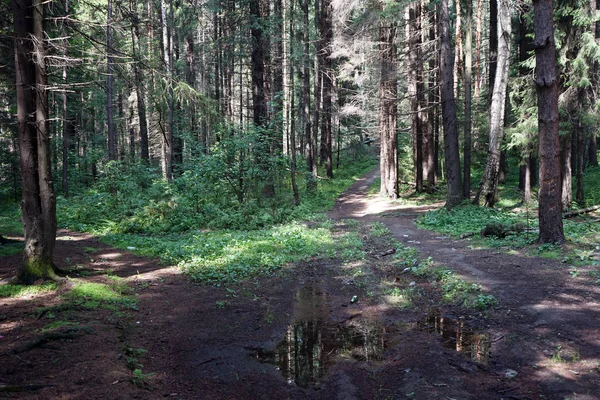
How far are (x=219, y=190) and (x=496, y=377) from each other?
13495mm

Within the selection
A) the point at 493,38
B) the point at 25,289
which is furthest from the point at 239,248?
the point at 493,38

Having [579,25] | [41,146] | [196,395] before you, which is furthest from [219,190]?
[579,25]

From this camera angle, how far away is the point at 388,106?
21.2m

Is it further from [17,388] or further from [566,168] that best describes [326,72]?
[17,388]

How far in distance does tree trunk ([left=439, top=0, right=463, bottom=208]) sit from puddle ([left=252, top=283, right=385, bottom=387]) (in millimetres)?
11559

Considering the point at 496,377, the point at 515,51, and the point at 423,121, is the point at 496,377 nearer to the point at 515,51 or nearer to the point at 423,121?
the point at 423,121

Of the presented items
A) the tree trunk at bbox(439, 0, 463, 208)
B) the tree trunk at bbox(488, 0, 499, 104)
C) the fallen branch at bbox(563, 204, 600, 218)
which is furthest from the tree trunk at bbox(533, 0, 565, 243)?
the tree trunk at bbox(488, 0, 499, 104)

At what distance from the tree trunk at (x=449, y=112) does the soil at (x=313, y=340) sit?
318 inches

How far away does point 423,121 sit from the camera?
22344mm

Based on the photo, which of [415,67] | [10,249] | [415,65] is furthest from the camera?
[415,67]

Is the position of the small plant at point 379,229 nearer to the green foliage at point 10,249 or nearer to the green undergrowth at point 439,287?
Result: the green undergrowth at point 439,287

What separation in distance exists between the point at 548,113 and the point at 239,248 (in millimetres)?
8418

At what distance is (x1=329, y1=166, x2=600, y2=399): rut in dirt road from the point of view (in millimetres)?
4496

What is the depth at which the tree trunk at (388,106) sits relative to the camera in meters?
20.1
